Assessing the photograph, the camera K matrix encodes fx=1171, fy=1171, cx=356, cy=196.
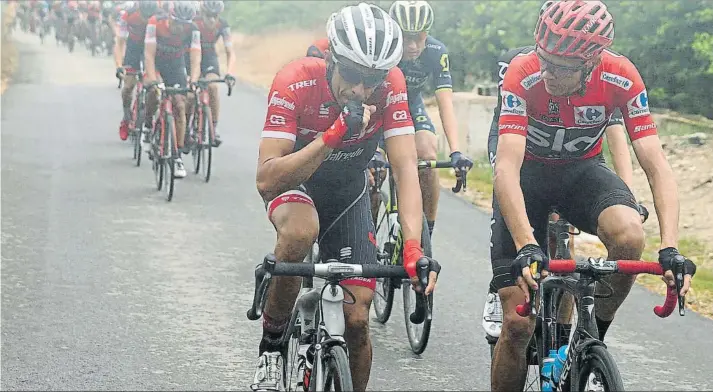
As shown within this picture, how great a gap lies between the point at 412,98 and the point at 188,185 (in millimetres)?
5946

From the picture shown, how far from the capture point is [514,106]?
16.7 feet

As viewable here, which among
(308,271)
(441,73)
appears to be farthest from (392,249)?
(308,271)

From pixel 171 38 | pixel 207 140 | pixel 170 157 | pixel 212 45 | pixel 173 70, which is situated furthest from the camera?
pixel 212 45

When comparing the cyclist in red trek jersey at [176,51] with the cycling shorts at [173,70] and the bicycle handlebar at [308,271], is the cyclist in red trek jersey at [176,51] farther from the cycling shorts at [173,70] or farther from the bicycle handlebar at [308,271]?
the bicycle handlebar at [308,271]

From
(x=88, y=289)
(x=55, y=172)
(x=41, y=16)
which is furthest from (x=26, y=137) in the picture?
(x=41, y=16)

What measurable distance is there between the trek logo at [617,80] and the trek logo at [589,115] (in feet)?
0.42

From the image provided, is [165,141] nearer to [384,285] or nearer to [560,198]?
[384,285]

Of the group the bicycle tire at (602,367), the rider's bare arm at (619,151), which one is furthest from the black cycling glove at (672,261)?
the rider's bare arm at (619,151)

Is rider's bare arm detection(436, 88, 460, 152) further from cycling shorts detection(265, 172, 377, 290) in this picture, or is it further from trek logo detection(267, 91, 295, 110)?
trek logo detection(267, 91, 295, 110)

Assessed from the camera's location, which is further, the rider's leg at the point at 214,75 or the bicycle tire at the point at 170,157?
the rider's leg at the point at 214,75

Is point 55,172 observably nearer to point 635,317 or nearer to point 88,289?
point 88,289

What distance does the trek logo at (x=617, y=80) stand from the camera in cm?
514

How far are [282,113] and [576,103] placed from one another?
4.28 feet

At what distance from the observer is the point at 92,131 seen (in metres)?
18.9
